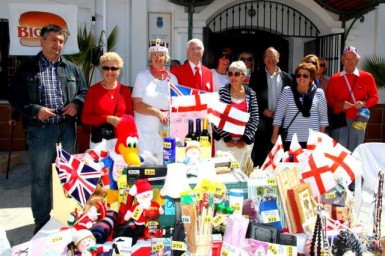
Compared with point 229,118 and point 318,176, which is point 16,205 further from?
point 318,176

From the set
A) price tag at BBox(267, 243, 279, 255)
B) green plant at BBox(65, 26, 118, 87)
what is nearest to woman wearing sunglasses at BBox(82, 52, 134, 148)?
price tag at BBox(267, 243, 279, 255)

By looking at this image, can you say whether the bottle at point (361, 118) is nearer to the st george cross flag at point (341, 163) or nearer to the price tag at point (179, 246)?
the st george cross flag at point (341, 163)

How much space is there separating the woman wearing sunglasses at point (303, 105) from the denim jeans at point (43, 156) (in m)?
2.06

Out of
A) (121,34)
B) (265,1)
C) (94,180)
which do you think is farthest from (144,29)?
(94,180)

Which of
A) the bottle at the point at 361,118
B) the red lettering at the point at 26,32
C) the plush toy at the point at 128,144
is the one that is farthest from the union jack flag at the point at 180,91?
the red lettering at the point at 26,32

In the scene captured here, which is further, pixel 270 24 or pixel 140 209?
pixel 270 24

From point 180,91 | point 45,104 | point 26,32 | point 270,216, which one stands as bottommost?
point 270,216

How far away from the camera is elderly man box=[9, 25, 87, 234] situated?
3.63m

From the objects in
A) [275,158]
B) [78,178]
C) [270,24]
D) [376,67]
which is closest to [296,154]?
[275,158]

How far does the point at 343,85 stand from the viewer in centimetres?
488

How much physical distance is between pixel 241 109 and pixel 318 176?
5.09 feet

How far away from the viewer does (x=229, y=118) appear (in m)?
3.69

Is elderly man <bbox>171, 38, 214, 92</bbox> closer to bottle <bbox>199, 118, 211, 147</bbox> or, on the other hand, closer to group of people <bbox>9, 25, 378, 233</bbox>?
group of people <bbox>9, 25, 378, 233</bbox>

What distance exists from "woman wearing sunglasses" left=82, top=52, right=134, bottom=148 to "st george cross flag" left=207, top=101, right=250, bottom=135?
2.60ft
